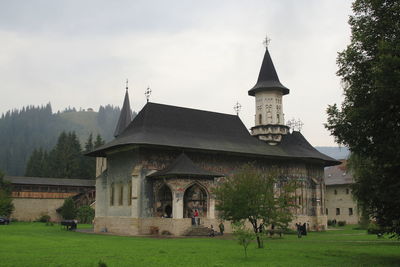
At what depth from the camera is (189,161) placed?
35.3 meters

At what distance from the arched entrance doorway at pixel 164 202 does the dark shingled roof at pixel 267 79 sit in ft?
55.7

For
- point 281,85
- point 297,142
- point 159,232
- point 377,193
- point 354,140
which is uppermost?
point 281,85

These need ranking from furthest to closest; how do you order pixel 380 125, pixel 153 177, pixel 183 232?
pixel 153 177 < pixel 183 232 < pixel 380 125

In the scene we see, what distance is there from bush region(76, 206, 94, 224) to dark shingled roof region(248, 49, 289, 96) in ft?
89.0

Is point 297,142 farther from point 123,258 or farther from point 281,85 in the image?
point 123,258

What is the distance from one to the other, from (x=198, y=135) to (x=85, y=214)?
27.4 meters

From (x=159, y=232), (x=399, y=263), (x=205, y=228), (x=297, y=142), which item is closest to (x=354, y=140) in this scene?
(x=399, y=263)

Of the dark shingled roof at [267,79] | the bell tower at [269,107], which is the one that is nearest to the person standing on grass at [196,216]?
the bell tower at [269,107]

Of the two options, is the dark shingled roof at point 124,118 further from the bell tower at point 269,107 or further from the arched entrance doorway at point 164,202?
the arched entrance doorway at point 164,202

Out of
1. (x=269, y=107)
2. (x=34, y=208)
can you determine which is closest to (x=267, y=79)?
(x=269, y=107)

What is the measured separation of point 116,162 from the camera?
38562 mm

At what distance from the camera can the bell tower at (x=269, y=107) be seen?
46219 mm

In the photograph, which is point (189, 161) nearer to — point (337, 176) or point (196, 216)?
point (196, 216)

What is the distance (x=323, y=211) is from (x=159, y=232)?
19589 mm
